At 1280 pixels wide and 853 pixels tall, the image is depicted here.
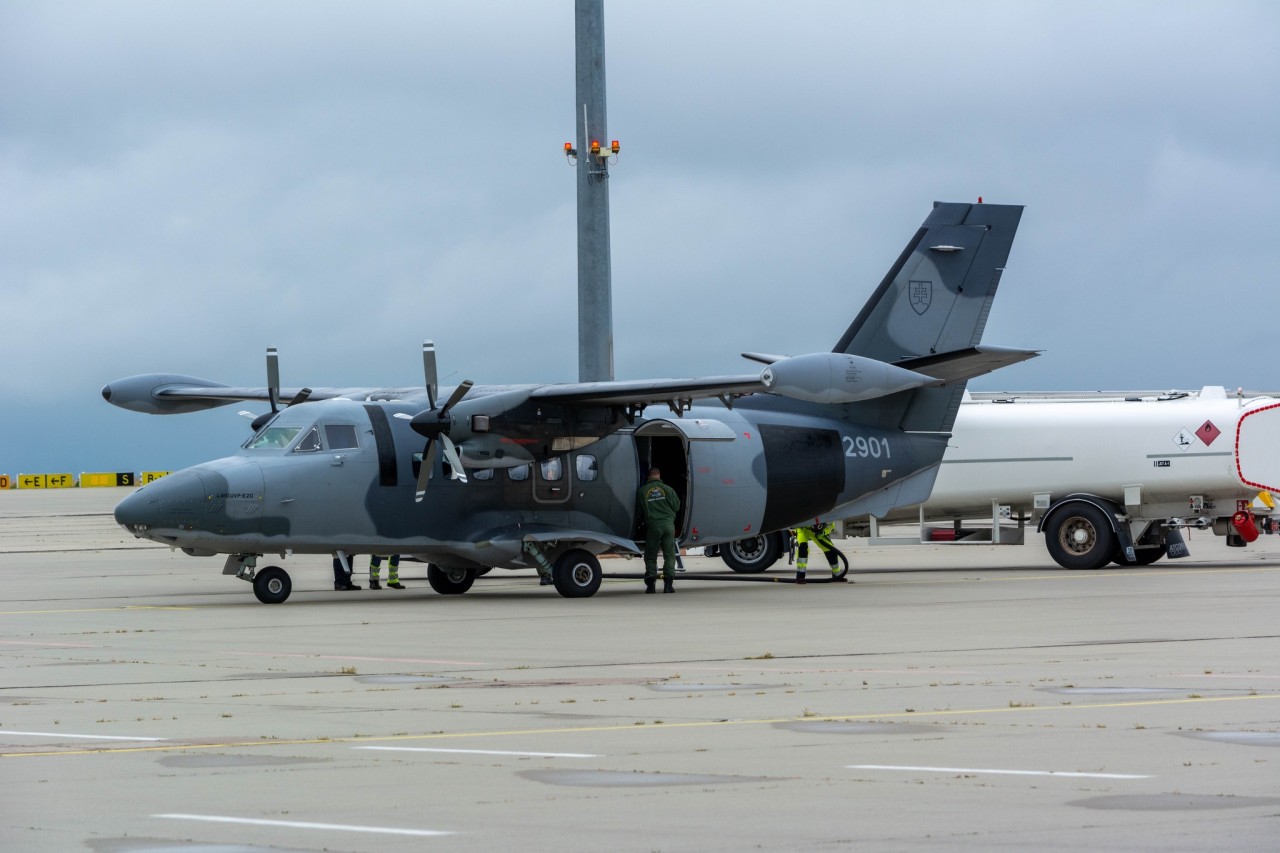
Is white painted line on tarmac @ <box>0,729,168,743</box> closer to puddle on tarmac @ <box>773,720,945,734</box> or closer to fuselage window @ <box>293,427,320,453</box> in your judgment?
Answer: puddle on tarmac @ <box>773,720,945,734</box>

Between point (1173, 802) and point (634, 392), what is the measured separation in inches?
638

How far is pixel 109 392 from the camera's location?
30.1m

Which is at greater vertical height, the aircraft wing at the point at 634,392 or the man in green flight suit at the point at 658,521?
the aircraft wing at the point at 634,392

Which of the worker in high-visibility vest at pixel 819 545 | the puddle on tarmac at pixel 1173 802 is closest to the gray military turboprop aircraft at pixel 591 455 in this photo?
the worker in high-visibility vest at pixel 819 545

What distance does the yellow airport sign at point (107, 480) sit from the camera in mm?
119312

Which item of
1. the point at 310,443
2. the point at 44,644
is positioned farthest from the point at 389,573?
the point at 44,644

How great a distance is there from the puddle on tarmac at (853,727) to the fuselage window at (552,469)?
14.1 m

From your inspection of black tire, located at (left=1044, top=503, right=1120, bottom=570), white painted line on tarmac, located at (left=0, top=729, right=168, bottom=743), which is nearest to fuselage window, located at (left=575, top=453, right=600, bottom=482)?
black tire, located at (left=1044, top=503, right=1120, bottom=570)

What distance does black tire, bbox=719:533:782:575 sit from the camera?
31.3 m

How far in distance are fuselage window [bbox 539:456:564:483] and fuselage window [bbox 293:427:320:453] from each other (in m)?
3.26

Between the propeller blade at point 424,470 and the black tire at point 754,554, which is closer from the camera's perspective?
the propeller blade at point 424,470

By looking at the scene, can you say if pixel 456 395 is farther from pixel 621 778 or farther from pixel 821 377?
pixel 621 778

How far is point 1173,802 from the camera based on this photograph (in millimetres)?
7203

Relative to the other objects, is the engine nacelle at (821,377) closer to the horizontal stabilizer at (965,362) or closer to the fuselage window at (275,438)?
the horizontal stabilizer at (965,362)
